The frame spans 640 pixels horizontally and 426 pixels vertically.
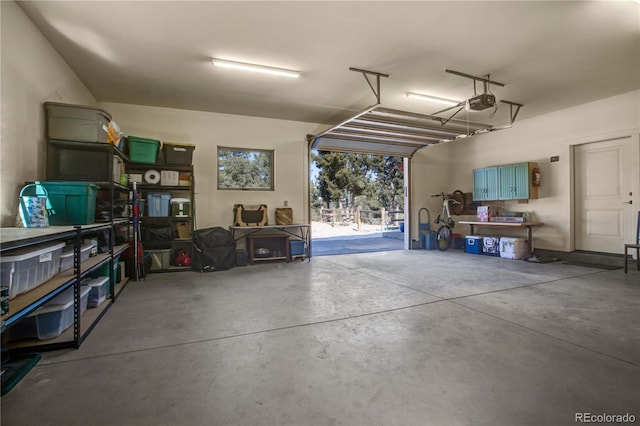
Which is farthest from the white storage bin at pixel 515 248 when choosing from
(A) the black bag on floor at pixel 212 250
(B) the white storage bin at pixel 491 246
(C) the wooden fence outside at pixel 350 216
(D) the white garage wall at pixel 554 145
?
(C) the wooden fence outside at pixel 350 216

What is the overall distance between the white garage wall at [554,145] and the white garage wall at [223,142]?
477 cm

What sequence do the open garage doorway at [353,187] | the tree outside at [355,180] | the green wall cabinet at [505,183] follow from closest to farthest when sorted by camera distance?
Result: the green wall cabinet at [505,183], the open garage doorway at [353,187], the tree outside at [355,180]

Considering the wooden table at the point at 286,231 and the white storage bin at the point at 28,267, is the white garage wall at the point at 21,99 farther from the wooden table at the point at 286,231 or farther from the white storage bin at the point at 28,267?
the wooden table at the point at 286,231

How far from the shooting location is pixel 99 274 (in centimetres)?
378

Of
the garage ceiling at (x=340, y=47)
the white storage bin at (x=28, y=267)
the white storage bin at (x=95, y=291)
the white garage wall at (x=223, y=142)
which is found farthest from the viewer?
the white garage wall at (x=223, y=142)

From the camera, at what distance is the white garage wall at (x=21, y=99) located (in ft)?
9.19

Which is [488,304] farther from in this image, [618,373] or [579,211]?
[579,211]

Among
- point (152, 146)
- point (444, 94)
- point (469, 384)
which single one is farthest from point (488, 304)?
point (152, 146)

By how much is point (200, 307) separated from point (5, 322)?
1988 millimetres

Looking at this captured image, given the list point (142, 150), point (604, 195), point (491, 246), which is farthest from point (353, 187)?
point (142, 150)

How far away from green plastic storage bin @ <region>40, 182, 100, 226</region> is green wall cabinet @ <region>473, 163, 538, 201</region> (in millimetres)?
7849

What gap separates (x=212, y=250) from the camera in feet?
18.5

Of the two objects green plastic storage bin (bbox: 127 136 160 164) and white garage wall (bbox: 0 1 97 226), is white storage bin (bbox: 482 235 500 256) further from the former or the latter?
white garage wall (bbox: 0 1 97 226)

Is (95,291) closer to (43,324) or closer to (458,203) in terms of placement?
(43,324)
